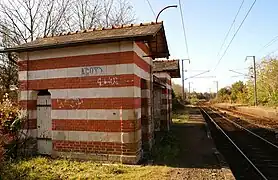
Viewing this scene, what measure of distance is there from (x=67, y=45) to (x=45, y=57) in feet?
4.26

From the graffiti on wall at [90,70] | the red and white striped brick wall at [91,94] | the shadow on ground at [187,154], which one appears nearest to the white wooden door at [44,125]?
Result: the red and white striped brick wall at [91,94]

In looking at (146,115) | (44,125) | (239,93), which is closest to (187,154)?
(146,115)

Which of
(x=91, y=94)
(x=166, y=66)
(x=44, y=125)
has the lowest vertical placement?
(x=44, y=125)

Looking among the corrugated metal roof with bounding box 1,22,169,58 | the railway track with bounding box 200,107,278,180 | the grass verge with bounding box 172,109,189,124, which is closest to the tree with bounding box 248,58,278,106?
the grass verge with bounding box 172,109,189,124

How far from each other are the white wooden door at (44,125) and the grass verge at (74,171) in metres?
1.39

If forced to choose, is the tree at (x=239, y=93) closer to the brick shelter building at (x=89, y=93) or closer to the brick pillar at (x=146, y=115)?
the brick pillar at (x=146, y=115)

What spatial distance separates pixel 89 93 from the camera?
32.4 feet

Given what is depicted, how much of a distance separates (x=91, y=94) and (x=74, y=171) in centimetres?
270

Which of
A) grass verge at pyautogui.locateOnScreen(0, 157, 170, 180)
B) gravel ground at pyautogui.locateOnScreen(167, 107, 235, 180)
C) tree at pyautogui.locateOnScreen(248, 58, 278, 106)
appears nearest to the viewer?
grass verge at pyautogui.locateOnScreen(0, 157, 170, 180)

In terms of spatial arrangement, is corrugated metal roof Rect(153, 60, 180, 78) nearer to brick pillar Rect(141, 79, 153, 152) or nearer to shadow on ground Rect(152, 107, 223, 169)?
shadow on ground Rect(152, 107, 223, 169)

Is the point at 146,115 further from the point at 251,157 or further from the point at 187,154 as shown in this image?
the point at 251,157

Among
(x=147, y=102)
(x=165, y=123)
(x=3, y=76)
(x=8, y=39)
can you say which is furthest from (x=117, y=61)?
(x=8, y=39)

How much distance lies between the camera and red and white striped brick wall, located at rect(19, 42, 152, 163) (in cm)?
939

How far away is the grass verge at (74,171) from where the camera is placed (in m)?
7.60
